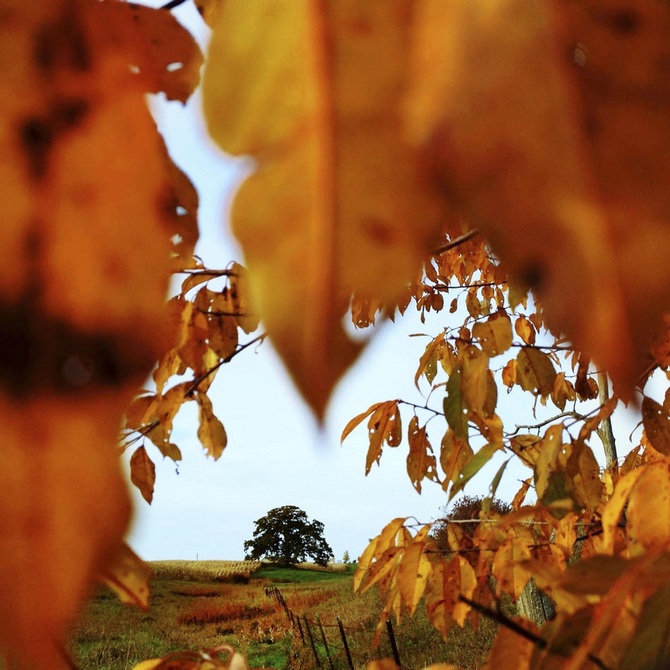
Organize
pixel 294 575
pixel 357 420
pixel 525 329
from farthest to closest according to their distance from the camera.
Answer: pixel 294 575
pixel 525 329
pixel 357 420

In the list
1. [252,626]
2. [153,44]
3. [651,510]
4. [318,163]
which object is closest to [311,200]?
[318,163]

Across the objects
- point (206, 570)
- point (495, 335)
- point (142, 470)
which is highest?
point (495, 335)

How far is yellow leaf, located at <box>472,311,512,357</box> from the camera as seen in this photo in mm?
953

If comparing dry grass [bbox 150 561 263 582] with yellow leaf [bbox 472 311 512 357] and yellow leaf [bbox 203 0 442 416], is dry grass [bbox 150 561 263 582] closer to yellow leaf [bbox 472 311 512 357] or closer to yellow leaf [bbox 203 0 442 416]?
yellow leaf [bbox 472 311 512 357]

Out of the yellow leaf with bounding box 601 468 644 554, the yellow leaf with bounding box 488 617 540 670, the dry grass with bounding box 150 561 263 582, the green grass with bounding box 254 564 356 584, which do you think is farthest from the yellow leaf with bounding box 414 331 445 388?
the green grass with bounding box 254 564 356 584

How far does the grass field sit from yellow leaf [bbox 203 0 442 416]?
283cm

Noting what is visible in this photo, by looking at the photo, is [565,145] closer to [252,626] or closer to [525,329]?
[525,329]

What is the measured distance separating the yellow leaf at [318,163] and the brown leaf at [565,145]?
0.05 ft

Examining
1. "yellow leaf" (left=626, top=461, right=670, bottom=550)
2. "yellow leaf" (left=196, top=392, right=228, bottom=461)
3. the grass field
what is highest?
"yellow leaf" (left=196, top=392, right=228, bottom=461)

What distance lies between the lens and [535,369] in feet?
3.66

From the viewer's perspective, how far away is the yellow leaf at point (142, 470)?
960mm

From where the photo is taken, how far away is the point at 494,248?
0.22 metres

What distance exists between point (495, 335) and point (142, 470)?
592 millimetres

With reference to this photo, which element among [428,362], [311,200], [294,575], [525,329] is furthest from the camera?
[294,575]
